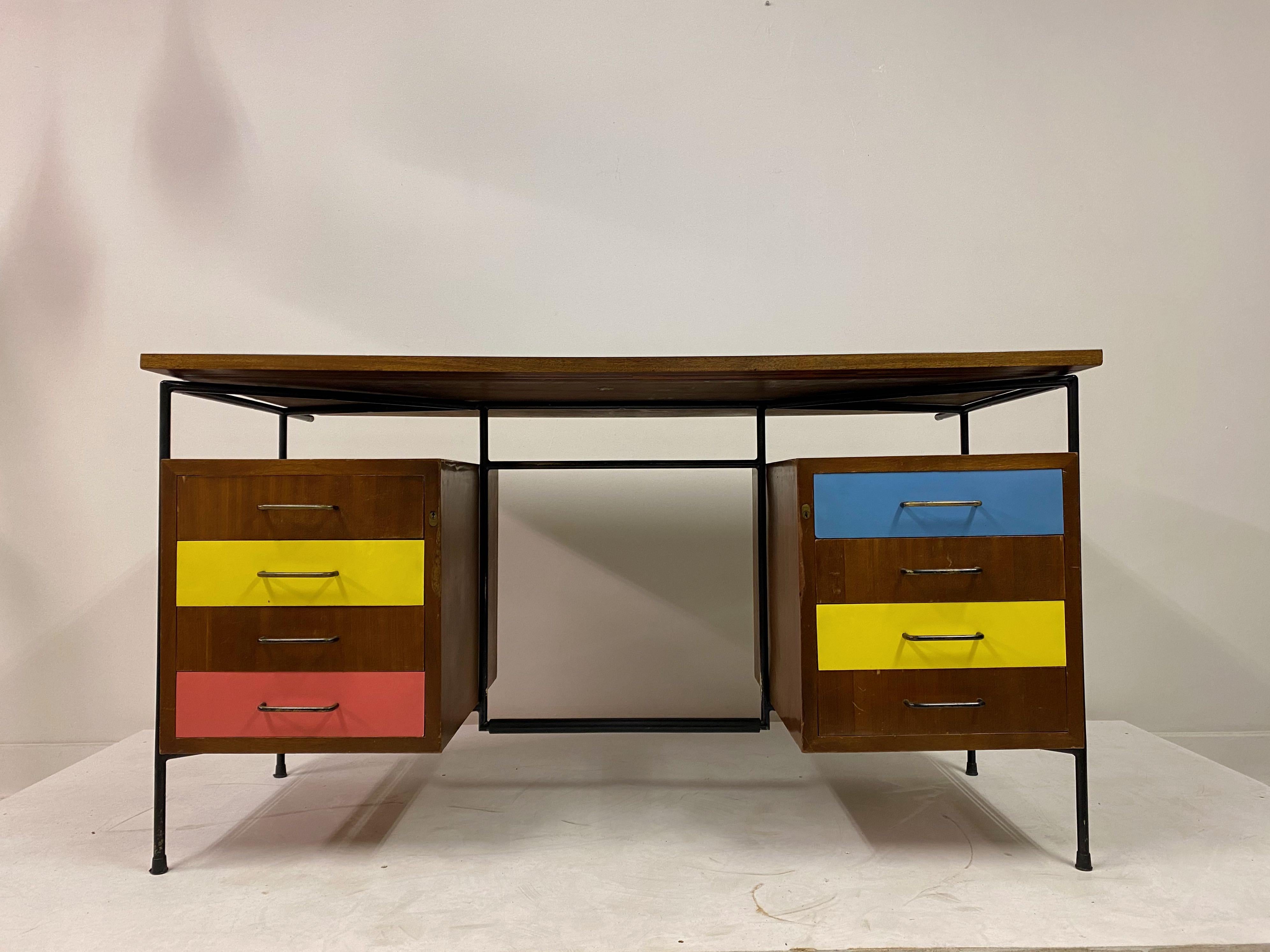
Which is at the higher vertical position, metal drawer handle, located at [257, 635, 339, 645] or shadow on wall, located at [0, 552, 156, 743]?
metal drawer handle, located at [257, 635, 339, 645]

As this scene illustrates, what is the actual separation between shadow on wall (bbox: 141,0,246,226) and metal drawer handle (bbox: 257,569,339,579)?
1541mm

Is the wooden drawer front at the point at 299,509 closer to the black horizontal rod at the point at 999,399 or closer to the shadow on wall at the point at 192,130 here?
the black horizontal rod at the point at 999,399

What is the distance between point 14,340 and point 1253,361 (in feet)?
12.6

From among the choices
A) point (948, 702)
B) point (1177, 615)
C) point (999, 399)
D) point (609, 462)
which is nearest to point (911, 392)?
point (999, 399)

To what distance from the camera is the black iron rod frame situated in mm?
1344

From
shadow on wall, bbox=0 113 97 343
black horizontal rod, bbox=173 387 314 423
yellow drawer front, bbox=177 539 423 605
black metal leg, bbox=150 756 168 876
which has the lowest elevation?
black metal leg, bbox=150 756 168 876

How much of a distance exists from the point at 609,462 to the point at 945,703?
106 cm

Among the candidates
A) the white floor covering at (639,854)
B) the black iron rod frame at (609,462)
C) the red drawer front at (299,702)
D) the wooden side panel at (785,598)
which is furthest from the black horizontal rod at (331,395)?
the white floor covering at (639,854)

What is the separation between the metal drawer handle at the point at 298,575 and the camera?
1301 millimetres

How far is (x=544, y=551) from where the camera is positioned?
2.38m

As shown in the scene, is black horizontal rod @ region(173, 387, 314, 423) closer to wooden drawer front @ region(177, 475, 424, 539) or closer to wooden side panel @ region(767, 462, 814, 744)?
wooden drawer front @ region(177, 475, 424, 539)

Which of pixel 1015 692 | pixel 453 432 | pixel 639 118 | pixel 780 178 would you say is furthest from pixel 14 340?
pixel 1015 692

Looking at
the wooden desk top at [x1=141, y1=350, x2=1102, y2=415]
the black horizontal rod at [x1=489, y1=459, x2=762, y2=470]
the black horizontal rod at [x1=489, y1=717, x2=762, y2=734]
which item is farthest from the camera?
the black horizontal rod at [x1=489, y1=459, x2=762, y2=470]

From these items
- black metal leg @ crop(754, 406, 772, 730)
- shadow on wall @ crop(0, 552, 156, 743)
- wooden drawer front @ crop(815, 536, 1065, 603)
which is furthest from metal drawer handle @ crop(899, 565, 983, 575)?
shadow on wall @ crop(0, 552, 156, 743)
